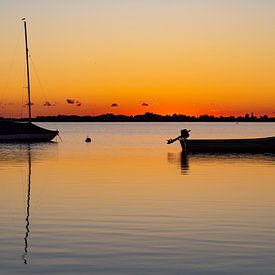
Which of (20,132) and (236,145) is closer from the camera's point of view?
(236,145)

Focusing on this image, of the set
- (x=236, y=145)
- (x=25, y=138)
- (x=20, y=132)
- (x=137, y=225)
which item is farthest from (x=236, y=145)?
(x=137, y=225)

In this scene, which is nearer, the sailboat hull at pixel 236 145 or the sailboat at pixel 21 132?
the sailboat hull at pixel 236 145

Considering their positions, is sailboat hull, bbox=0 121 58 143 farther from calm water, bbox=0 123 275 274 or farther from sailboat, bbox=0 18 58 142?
calm water, bbox=0 123 275 274

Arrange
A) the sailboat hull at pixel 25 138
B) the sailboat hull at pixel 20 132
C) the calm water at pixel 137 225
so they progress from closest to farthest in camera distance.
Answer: the calm water at pixel 137 225, the sailboat hull at pixel 25 138, the sailboat hull at pixel 20 132

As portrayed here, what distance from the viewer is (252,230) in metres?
17.8

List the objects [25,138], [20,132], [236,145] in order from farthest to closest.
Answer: [20,132], [25,138], [236,145]

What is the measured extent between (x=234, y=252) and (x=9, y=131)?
246ft

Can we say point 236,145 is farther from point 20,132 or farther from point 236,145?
point 20,132

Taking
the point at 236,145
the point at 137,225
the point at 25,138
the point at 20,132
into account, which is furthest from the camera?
the point at 20,132

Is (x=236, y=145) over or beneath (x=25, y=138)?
over

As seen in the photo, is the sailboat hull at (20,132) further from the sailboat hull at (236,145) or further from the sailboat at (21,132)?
the sailboat hull at (236,145)

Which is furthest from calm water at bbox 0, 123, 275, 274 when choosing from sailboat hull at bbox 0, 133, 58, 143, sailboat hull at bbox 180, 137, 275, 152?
sailboat hull at bbox 0, 133, 58, 143

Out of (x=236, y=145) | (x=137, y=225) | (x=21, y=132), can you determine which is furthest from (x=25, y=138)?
(x=137, y=225)

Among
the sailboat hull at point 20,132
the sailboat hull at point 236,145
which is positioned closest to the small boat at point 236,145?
the sailboat hull at point 236,145
